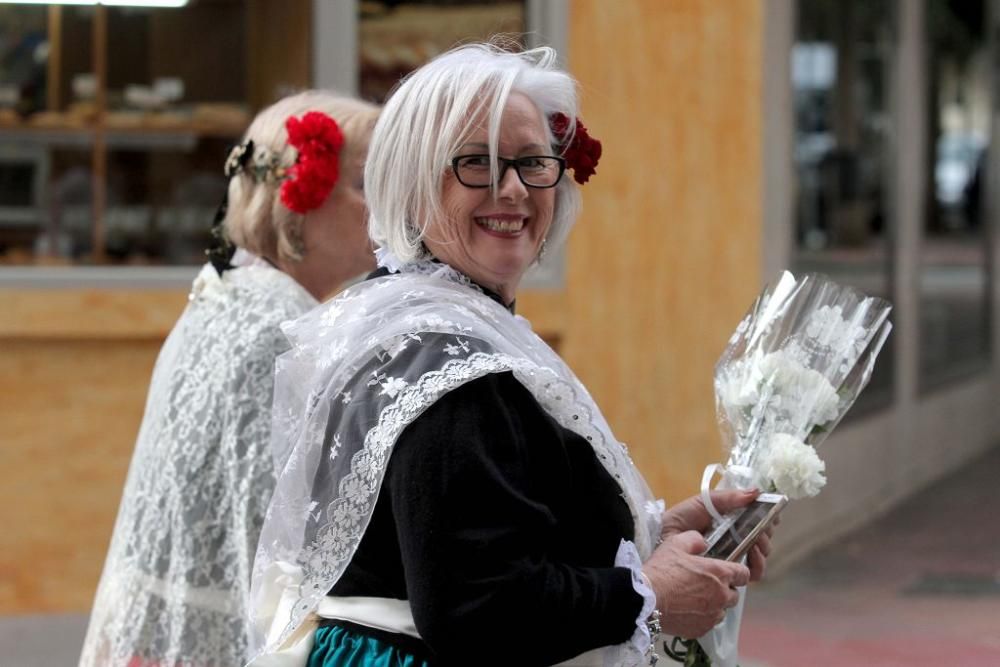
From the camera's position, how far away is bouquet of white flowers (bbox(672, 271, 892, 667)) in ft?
8.84

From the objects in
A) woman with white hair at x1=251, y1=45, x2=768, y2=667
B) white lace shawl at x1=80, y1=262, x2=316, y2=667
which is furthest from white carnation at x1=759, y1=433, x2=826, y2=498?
white lace shawl at x1=80, y1=262, x2=316, y2=667

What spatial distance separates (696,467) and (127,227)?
8.94 feet

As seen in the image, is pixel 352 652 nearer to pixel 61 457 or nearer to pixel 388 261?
pixel 388 261

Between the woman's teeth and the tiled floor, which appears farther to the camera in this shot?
the tiled floor

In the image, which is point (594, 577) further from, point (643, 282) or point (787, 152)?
point (787, 152)

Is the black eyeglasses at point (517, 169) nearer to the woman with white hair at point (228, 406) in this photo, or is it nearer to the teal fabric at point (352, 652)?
the teal fabric at point (352, 652)

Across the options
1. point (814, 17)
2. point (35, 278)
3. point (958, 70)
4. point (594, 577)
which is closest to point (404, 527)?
point (594, 577)

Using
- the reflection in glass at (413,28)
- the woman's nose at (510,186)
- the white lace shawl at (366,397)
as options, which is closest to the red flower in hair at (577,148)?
the woman's nose at (510,186)

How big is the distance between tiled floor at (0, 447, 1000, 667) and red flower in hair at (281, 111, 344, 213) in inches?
138

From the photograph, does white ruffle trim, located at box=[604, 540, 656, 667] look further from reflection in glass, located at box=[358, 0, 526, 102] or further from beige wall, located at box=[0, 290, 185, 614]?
reflection in glass, located at box=[358, 0, 526, 102]

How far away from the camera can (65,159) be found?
7016 millimetres

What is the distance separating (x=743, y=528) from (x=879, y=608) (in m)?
4.97

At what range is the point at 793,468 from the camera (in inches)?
103

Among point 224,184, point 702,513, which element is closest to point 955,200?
point 224,184
